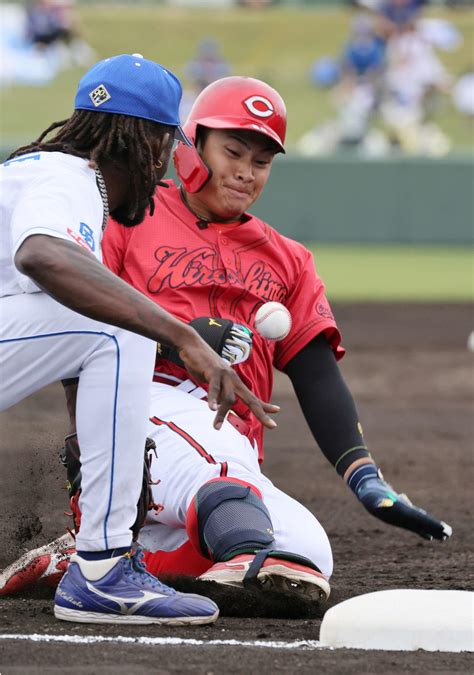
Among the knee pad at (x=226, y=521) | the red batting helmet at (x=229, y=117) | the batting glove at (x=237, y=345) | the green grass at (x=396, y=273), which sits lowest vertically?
the knee pad at (x=226, y=521)

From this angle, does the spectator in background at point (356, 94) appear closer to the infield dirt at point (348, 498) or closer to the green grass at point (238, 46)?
the green grass at point (238, 46)

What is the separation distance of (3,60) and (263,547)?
81.4ft

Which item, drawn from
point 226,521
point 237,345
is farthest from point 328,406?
point 226,521

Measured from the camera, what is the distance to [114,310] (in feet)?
8.95

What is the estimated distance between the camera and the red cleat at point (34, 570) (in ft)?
11.7

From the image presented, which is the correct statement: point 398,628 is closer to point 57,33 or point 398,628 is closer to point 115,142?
point 115,142

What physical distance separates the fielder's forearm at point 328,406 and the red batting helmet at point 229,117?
0.69 metres

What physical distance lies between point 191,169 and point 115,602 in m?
1.62

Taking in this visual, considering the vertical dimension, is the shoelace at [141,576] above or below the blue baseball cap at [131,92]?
below

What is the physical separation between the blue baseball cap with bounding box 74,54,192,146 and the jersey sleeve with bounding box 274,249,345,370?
1.08 m

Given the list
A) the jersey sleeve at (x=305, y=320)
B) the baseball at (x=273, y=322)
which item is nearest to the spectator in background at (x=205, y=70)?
the jersey sleeve at (x=305, y=320)

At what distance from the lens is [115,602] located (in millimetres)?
3037

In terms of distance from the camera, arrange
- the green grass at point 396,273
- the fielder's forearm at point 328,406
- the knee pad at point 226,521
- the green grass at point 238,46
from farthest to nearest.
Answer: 1. the green grass at point 238,46
2. the green grass at point 396,273
3. the fielder's forearm at point 328,406
4. the knee pad at point 226,521

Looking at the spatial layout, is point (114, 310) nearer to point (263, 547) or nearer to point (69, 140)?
point (69, 140)
